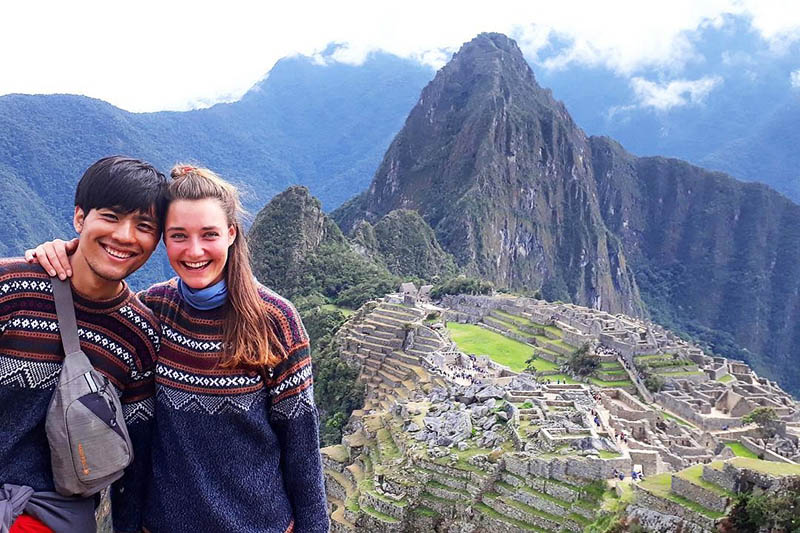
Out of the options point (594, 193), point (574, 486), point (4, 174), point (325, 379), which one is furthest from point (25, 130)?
point (594, 193)

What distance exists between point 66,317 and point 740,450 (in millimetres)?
24768

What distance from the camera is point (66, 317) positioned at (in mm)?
3711

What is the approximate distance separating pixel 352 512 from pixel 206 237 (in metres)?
13.4

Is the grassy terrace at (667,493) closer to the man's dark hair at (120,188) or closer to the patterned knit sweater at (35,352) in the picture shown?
the patterned knit sweater at (35,352)

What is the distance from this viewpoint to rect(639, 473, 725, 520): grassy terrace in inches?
438

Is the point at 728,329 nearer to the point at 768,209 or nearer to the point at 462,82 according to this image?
the point at 768,209

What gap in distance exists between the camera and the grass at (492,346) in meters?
37.0

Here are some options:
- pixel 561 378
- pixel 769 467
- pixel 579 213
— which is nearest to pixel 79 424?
pixel 769 467

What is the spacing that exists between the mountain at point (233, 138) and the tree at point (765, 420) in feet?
70.1

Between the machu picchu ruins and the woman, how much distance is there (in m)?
9.37

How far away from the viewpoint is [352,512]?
15977 millimetres

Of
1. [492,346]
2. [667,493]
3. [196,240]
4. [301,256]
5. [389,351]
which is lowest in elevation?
[389,351]

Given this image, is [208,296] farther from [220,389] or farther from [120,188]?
[120,188]

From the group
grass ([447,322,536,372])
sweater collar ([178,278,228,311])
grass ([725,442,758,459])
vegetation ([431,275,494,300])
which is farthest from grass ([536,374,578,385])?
sweater collar ([178,278,228,311])
